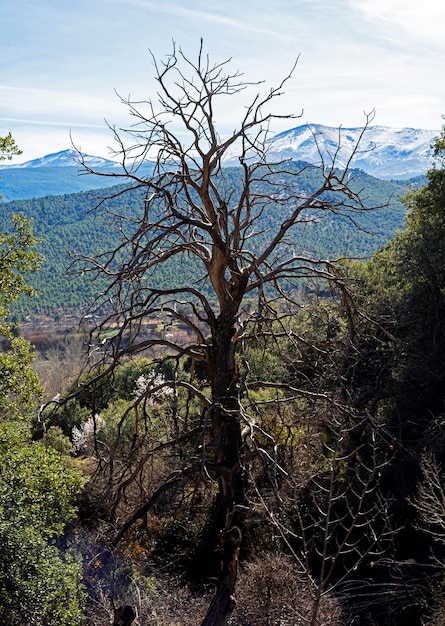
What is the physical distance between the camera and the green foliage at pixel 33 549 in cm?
608

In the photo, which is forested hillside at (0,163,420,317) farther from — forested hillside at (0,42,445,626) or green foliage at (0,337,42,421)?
green foliage at (0,337,42,421)

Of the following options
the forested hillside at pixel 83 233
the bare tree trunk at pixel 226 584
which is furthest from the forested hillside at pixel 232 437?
the forested hillside at pixel 83 233

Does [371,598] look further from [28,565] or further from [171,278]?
[171,278]

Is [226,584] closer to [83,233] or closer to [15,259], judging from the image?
[15,259]

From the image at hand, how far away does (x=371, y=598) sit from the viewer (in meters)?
8.36

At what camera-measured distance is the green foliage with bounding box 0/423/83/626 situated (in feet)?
19.9

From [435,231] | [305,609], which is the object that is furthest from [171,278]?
[305,609]

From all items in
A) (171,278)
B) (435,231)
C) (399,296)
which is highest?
(435,231)

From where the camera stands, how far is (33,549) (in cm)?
624

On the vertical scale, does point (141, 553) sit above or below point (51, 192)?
below

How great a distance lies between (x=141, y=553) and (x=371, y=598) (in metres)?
3.49

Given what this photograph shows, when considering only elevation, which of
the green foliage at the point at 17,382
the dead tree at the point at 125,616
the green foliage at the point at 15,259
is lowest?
the dead tree at the point at 125,616

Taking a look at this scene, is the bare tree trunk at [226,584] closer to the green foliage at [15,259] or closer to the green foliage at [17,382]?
the green foliage at [17,382]

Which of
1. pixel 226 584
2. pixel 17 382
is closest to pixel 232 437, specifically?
pixel 226 584
